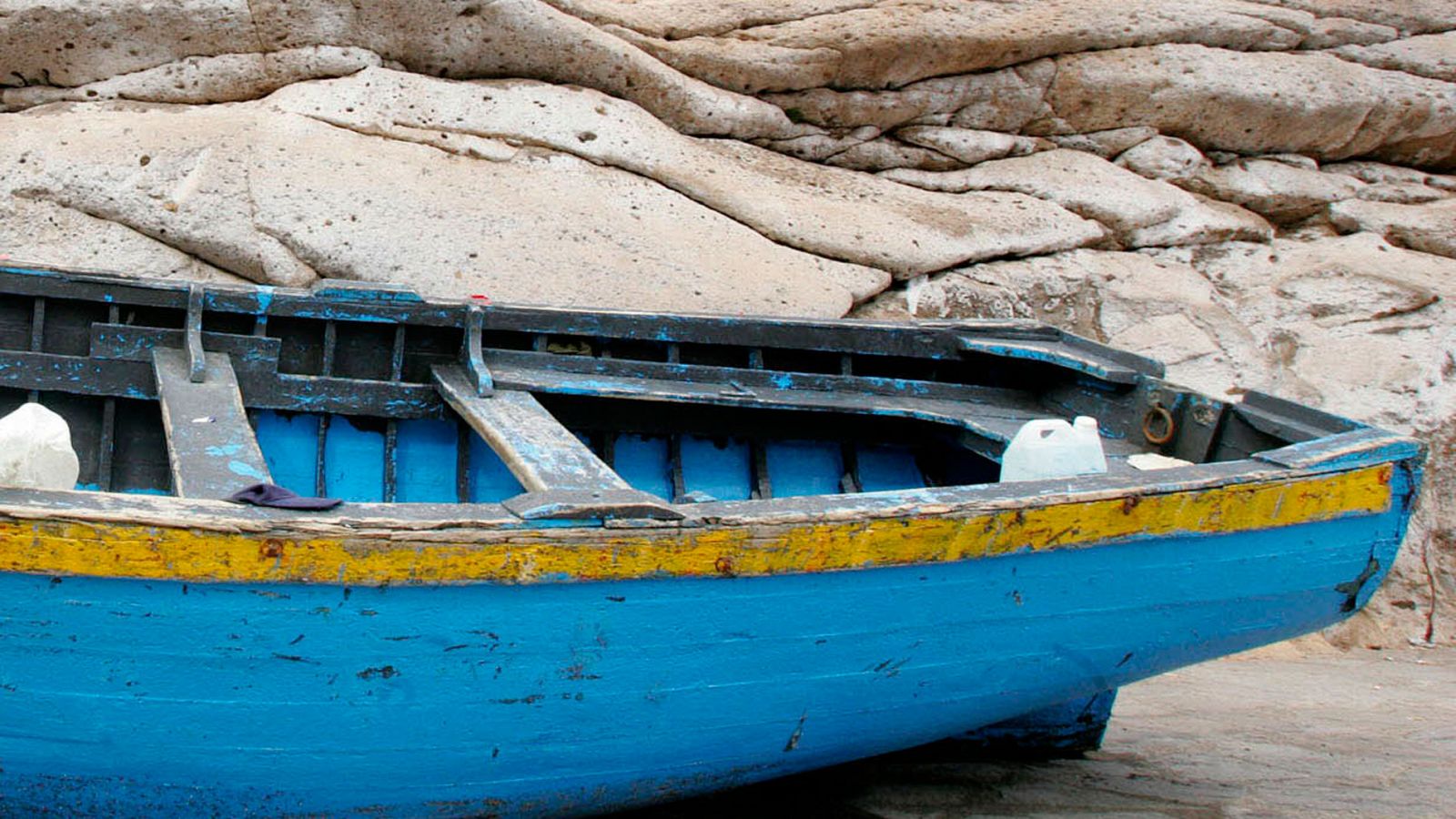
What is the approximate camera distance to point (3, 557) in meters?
2.42

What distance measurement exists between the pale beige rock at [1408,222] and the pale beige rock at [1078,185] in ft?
3.53

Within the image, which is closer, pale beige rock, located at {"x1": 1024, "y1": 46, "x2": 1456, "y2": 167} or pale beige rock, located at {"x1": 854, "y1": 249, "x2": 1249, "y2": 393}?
pale beige rock, located at {"x1": 854, "y1": 249, "x2": 1249, "y2": 393}

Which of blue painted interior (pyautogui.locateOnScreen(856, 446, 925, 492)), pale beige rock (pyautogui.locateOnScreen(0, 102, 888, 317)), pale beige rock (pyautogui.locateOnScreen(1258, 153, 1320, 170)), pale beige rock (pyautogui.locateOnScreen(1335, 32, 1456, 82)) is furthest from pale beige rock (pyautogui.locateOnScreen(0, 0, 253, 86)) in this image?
pale beige rock (pyautogui.locateOnScreen(1335, 32, 1456, 82))

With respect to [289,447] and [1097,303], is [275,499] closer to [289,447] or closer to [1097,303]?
[289,447]

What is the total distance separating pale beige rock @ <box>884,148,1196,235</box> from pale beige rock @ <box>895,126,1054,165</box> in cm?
6

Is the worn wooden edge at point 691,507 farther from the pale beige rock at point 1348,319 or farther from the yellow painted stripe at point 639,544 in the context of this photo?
the pale beige rock at point 1348,319

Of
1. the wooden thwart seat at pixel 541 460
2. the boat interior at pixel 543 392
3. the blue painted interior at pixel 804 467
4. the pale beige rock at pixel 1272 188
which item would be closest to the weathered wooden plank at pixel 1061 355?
the boat interior at pixel 543 392

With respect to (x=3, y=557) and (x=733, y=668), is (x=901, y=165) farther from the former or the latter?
(x=3, y=557)

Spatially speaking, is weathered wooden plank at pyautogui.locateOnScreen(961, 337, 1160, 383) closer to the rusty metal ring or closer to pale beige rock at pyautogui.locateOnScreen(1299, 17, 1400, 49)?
the rusty metal ring

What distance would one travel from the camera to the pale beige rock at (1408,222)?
8164 mm

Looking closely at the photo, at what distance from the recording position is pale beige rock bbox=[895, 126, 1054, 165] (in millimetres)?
8250

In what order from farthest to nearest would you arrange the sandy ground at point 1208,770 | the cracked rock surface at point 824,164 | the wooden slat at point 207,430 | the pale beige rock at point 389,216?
the cracked rock surface at point 824,164
the pale beige rock at point 389,216
the sandy ground at point 1208,770
the wooden slat at point 207,430

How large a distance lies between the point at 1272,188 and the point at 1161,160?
0.72m

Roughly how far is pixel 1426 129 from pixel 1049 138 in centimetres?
241
